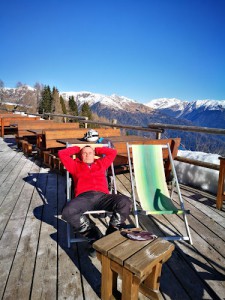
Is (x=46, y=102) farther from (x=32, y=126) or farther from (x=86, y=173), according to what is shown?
(x=86, y=173)

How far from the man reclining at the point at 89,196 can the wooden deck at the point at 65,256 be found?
1.27 feet

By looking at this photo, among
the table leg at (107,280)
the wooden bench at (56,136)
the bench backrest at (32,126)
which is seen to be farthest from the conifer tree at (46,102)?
the table leg at (107,280)

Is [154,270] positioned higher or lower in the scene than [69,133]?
lower

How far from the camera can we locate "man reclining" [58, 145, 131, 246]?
240 cm

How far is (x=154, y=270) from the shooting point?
5.53ft

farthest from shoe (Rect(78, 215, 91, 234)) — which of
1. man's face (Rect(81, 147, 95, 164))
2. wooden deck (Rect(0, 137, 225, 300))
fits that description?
man's face (Rect(81, 147, 95, 164))

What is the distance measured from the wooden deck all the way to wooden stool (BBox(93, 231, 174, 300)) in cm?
18

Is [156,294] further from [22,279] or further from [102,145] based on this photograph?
[102,145]

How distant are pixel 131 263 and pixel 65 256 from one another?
1122 millimetres


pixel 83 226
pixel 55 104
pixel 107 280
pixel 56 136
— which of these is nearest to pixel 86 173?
pixel 83 226

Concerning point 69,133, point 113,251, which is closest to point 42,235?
point 113,251

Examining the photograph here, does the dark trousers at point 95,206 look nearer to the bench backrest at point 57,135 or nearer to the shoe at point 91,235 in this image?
the shoe at point 91,235

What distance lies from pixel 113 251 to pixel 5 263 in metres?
1.29

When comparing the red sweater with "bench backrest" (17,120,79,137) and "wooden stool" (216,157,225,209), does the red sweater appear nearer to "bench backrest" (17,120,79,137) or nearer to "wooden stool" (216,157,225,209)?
"wooden stool" (216,157,225,209)
